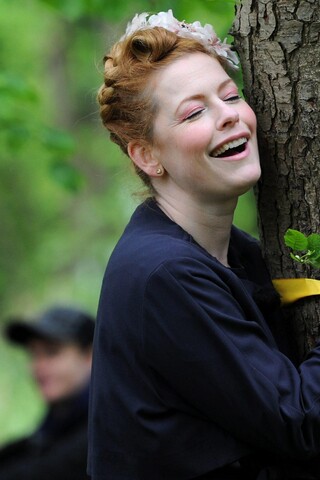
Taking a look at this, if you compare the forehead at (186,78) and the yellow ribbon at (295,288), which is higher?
the forehead at (186,78)

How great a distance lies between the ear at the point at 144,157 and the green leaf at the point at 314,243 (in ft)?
1.44

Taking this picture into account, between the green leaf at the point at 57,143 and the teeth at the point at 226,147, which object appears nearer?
the teeth at the point at 226,147

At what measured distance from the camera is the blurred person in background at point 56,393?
4.68 metres

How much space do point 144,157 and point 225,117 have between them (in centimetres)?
27

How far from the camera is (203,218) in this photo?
2.59 meters

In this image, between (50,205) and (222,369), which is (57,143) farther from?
(50,205)

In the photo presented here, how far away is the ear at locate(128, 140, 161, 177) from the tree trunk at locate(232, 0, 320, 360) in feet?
1.06

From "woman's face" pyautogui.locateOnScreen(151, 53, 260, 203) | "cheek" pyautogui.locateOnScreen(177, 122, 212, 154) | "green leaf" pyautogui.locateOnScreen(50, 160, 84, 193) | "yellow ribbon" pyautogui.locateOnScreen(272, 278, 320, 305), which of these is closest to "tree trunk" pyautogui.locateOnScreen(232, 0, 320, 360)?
"yellow ribbon" pyautogui.locateOnScreen(272, 278, 320, 305)

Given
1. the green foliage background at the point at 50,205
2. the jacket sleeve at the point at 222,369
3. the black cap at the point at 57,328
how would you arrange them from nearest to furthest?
1. the jacket sleeve at the point at 222,369
2. the black cap at the point at 57,328
3. the green foliage background at the point at 50,205

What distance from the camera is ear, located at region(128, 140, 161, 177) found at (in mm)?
2631

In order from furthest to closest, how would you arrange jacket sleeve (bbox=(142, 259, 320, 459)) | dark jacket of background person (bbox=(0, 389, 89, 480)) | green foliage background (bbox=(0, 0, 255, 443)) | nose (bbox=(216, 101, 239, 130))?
green foliage background (bbox=(0, 0, 255, 443)), dark jacket of background person (bbox=(0, 389, 89, 480)), nose (bbox=(216, 101, 239, 130)), jacket sleeve (bbox=(142, 259, 320, 459))

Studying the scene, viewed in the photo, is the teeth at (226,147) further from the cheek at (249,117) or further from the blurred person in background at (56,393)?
the blurred person in background at (56,393)

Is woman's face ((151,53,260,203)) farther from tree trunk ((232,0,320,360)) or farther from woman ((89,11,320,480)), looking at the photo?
tree trunk ((232,0,320,360))

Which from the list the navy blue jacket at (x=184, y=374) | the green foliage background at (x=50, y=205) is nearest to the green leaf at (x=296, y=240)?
the navy blue jacket at (x=184, y=374)
